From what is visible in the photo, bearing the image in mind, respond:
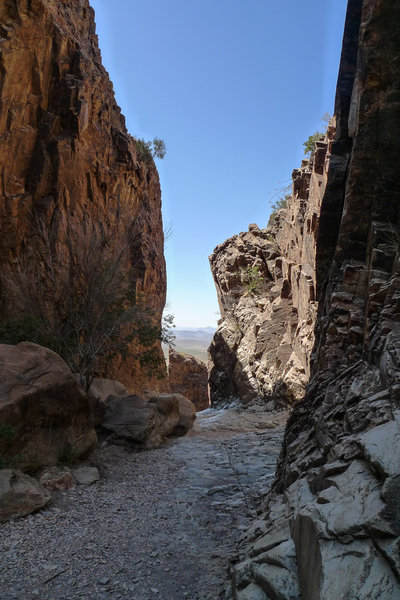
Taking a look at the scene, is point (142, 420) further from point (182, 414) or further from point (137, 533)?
point (137, 533)

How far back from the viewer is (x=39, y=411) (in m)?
6.93

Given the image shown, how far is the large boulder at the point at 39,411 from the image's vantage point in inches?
249

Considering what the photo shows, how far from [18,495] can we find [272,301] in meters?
17.5

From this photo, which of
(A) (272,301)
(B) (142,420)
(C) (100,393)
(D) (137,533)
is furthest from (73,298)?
(A) (272,301)

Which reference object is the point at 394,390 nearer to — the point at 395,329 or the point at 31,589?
the point at 395,329

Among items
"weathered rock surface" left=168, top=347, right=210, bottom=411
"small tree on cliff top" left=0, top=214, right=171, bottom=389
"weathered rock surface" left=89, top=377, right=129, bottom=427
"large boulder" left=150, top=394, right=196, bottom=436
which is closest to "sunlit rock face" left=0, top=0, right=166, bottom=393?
"small tree on cliff top" left=0, top=214, right=171, bottom=389

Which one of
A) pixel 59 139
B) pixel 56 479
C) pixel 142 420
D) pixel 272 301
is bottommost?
pixel 56 479

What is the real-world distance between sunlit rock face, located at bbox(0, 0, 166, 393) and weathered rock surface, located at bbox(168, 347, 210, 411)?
14019mm

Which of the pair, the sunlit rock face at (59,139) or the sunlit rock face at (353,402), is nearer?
the sunlit rock face at (353,402)

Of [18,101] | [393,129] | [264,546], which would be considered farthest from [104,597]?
[18,101]

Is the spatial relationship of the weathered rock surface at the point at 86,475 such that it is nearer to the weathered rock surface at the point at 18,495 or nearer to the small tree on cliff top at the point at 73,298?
the weathered rock surface at the point at 18,495

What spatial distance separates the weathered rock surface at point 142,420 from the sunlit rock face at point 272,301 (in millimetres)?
6293

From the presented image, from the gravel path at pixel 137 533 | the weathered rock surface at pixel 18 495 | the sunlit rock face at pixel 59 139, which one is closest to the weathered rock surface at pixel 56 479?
the gravel path at pixel 137 533

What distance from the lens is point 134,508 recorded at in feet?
19.0
